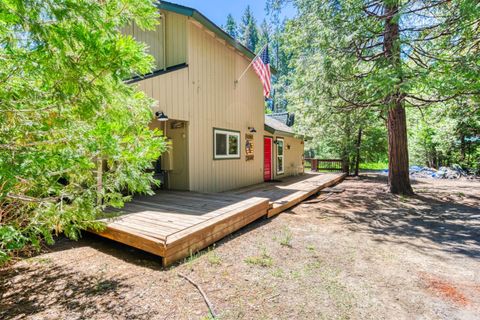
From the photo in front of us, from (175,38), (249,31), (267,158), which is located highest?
(249,31)

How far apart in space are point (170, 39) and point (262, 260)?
6.15 metres

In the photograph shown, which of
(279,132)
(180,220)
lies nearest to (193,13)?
(180,220)

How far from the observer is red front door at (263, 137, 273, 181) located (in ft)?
35.0

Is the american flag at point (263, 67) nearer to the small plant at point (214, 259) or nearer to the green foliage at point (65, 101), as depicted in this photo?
the small plant at point (214, 259)

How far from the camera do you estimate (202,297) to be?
2.53m

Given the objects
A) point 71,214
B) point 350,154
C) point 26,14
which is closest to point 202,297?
A: point 71,214

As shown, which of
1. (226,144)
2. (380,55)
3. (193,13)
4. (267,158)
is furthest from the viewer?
(267,158)

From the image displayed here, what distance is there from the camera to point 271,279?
2.92 meters

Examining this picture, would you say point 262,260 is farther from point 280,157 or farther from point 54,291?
point 280,157

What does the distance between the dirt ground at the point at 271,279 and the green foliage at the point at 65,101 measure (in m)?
0.94

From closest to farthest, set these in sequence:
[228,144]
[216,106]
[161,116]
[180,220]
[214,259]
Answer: [214,259]
[180,220]
[161,116]
[216,106]
[228,144]

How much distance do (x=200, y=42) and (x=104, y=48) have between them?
5656mm

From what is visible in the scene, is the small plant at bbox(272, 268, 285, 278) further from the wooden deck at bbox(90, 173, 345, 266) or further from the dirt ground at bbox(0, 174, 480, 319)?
the wooden deck at bbox(90, 173, 345, 266)

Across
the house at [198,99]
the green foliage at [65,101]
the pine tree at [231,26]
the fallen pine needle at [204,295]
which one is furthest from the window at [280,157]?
the pine tree at [231,26]
